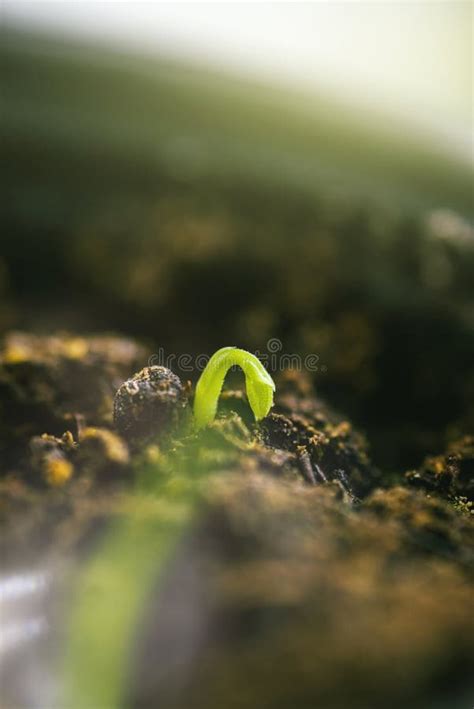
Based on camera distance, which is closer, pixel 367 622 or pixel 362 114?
pixel 367 622

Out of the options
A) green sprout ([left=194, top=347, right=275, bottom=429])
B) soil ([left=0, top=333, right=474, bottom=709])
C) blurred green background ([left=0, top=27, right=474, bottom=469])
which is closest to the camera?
soil ([left=0, top=333, right=474, bottom=709])

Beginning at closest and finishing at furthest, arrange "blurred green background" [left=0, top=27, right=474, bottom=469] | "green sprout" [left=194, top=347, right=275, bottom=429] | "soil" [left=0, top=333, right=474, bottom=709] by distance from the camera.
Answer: "soil" [left=0, top=333, right=474, bottom=709] → "green sprout" [left=194, top=347, right=275, bottom=429] → "blurred green background" [left=0, top=27, right=474, bottom=469]

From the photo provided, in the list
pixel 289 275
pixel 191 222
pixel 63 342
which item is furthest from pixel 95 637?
pixel 191 222

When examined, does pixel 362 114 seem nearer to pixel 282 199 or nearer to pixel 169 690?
pixel 282 199

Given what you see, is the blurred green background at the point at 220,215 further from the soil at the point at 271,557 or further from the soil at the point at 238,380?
the soil at the point at 271,557

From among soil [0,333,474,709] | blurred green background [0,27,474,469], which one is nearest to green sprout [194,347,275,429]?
soil [0,333,474,709]

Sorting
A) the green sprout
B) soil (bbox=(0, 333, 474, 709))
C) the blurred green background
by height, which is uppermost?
the blurred green background

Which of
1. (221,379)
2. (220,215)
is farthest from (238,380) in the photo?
(220,215)

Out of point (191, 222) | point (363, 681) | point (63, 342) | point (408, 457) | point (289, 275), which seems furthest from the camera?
point (191, 222)

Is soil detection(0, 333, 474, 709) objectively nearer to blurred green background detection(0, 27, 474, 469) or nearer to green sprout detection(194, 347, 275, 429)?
green sprout detection(194, 347, 275, 429)
